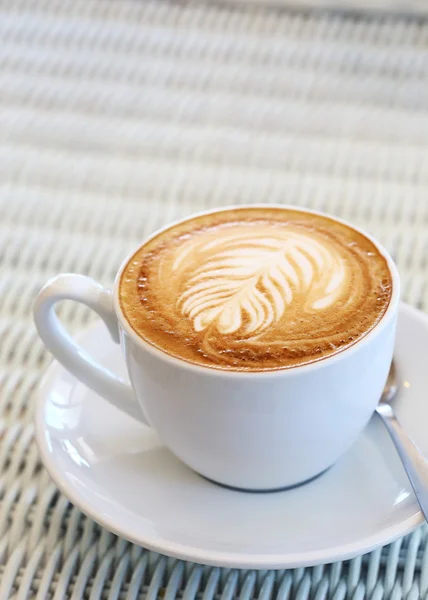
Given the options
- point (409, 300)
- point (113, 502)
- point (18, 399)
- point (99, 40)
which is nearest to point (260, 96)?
point (99, 40)

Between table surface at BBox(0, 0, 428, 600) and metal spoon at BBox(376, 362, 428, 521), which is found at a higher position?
metal spoon at BBox(376, 362, 428, 521)

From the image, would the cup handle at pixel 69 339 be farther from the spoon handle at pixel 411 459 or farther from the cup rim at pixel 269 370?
the spoon handle at pixel 411 459

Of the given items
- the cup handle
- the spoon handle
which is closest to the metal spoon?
the spoon handle

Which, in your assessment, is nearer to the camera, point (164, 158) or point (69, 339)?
point (69, 339)

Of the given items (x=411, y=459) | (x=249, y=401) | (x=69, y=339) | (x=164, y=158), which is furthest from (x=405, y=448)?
(x=164, y=158)

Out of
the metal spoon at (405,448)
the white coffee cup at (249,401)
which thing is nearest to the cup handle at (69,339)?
the white coffee cup at (249,401)

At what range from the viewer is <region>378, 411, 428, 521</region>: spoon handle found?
46 cm

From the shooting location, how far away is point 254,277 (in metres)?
0.52

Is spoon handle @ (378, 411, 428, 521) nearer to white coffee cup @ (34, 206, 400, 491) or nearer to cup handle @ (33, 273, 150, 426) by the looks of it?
white coffee cup @ (34, 206, 400, 491)

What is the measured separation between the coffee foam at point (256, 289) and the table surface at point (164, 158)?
0.14m

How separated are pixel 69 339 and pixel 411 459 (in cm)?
24

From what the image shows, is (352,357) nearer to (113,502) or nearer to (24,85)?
(113,502)

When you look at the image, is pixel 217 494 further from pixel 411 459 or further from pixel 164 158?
pixel 164 158

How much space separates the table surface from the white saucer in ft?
0.10
